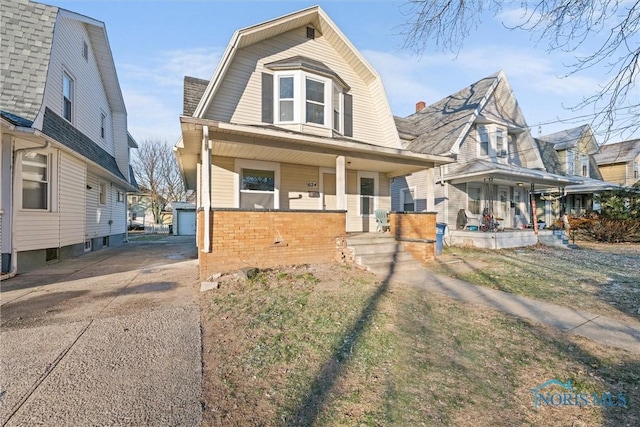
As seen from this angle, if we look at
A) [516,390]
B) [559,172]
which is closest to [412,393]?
[516,390]

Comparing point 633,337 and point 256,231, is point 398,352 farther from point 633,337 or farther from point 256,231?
point 256,231

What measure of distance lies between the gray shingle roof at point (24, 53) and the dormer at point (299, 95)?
18.6 feet

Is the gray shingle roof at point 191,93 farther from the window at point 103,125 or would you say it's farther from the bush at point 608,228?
the bush at point 608,228

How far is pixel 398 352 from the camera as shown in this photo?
125 inches

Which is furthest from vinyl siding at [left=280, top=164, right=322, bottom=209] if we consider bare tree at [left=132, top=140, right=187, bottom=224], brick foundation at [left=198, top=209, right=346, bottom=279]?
bare tree at [left=132, top=140, right=187, bottom=224]

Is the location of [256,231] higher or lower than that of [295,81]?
lower

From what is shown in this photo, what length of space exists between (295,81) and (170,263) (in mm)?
6587

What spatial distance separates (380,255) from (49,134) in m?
9.11

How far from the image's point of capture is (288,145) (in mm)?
7281

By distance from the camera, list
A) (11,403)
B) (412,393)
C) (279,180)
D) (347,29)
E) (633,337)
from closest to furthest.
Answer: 1. (11,403)
2. (412,393)
3. (633,337)
4. (279,180)
5. (347,29)

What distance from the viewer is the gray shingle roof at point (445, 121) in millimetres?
13242

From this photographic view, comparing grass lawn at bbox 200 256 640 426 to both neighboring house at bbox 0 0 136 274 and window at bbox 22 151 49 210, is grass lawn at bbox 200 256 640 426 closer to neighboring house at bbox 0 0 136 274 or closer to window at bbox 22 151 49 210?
neighboring house at bbox 0 0 136 274

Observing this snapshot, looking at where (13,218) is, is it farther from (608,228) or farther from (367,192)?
(608,228)

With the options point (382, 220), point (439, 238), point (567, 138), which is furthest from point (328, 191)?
point (567, 138)
